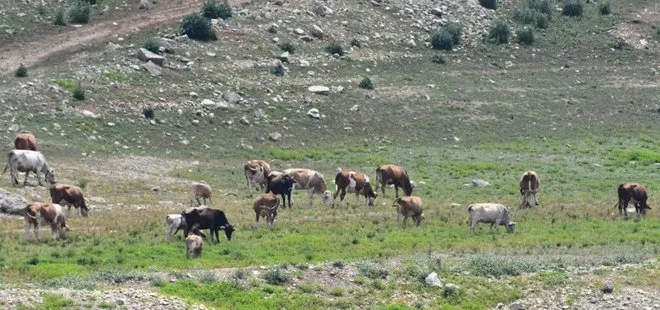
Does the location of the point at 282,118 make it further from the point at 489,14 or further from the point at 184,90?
the point at 489,14

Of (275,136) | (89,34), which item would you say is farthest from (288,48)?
A: (275,136)

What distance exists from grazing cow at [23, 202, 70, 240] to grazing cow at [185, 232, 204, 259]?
483 centimetres

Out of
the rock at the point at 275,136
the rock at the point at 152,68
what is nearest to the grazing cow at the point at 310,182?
the rock at the point at 275,136

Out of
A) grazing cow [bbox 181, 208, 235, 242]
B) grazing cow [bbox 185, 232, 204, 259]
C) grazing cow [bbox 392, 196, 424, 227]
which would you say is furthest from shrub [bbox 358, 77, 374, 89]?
grazing cow [bbox 185, 232, 204, 259]

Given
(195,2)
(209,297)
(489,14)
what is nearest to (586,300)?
(209,297)

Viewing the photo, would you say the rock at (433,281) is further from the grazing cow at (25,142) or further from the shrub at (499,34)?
the shrub at (499,34)

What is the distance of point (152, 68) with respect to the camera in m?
75.4

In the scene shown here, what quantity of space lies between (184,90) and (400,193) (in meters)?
18.5

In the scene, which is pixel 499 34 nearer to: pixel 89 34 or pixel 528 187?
pixel 89 34

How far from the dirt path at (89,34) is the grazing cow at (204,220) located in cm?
3225

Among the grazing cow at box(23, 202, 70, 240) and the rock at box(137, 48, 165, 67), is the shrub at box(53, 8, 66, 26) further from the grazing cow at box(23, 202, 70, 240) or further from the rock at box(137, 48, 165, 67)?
the grazing cow at box(23, 202, 70, 240)

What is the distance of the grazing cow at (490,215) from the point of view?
4750 cm

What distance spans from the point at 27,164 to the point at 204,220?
43.7 feet

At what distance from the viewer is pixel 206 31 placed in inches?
3187
